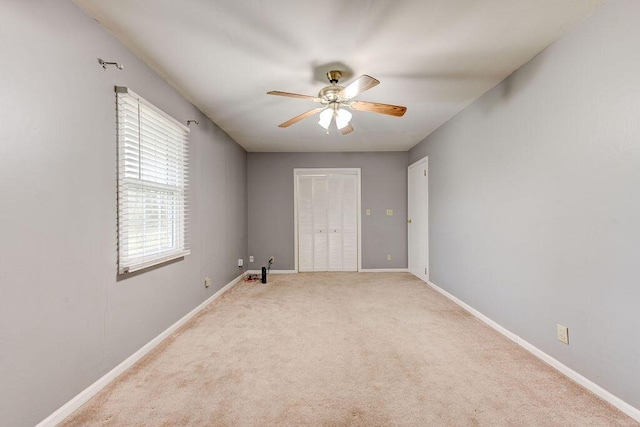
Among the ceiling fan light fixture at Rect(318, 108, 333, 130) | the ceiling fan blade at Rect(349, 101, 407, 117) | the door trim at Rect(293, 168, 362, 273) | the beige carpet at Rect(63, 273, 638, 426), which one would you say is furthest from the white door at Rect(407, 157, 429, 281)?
the ceiling fan light fixture at Rect(318, 108, 333, 130)

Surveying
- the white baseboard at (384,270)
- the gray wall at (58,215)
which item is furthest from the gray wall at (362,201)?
the gray wall at (58,215)

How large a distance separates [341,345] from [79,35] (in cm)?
284

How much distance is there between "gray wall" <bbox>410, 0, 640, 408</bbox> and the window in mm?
3091

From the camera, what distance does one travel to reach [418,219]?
16.0ft

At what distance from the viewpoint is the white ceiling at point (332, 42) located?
5.50ft

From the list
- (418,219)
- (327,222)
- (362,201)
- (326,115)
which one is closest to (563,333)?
(326,115)

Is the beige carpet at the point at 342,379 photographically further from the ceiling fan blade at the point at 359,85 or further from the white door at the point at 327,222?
the white door at the point at 327,222

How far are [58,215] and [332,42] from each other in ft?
6.66

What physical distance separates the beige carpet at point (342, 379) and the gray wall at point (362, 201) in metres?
2.33

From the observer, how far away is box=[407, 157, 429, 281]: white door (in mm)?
4531

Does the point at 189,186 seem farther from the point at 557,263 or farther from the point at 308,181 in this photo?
the point at 557,263

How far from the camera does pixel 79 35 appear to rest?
1.67m

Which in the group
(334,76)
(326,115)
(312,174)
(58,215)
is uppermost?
(334,76)

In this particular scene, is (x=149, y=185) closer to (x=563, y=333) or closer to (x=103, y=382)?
(x=103, y=382)
